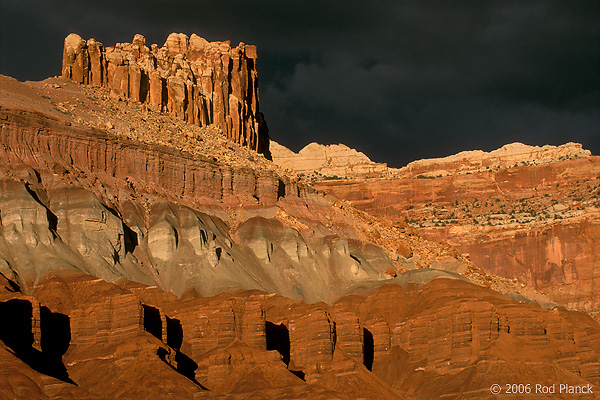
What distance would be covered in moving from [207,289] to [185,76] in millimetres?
51709

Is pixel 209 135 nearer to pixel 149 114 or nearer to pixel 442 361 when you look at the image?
pixel 149 114

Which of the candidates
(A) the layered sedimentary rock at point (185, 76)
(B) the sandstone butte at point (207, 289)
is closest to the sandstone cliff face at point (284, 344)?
(B) the sandstone butte at point (207, 289)

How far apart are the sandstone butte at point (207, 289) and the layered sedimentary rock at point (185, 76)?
3.01m

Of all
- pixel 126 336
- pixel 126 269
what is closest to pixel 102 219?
pixel 126 269

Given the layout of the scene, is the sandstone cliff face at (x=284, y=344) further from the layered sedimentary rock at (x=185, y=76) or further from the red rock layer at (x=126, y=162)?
the layered sedimentary rock at (x=185, y=76)

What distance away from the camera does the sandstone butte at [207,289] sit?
284ft

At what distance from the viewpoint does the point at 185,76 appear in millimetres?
152500

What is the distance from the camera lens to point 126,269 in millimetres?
105500

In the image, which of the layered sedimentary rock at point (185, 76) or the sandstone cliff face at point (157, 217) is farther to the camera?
the layered sedimentary rock at point (185, 76)

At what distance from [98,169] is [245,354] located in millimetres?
33680

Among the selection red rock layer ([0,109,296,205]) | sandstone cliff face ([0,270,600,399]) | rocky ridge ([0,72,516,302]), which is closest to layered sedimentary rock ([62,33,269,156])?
rocky ridge ([0,72,516,302])

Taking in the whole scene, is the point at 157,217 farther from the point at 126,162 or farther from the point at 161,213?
the point at 126,162

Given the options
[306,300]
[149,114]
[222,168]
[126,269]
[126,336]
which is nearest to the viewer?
[126,336]

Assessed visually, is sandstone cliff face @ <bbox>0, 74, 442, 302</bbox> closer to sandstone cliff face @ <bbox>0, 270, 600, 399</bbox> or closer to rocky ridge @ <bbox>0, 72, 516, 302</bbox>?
rocky ridge @ <bbox>0, 72, 516, 302</bbox>
